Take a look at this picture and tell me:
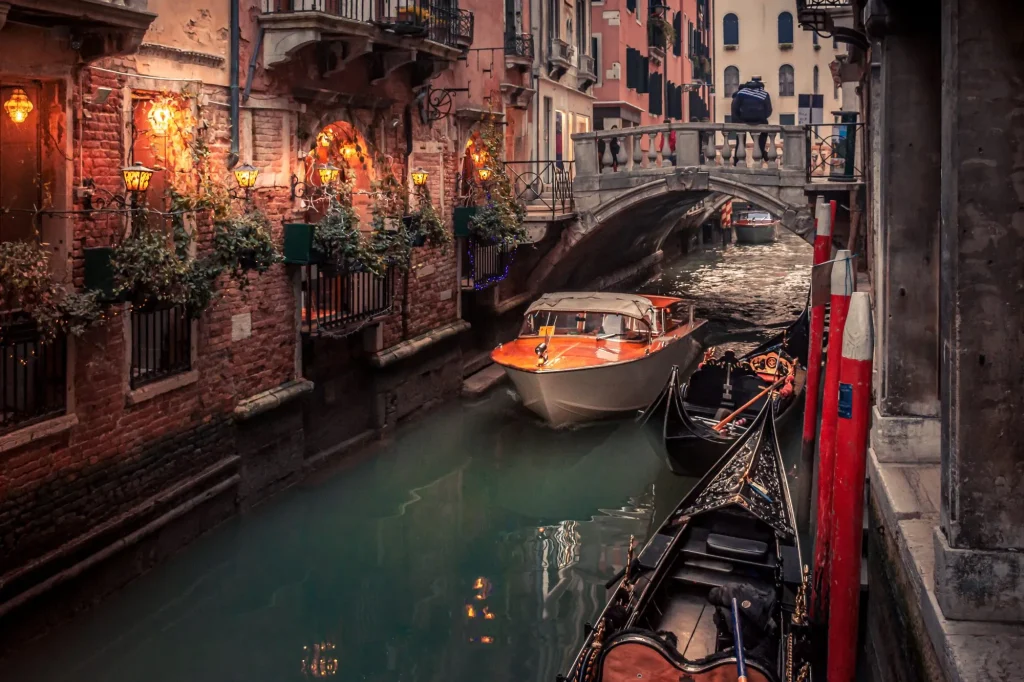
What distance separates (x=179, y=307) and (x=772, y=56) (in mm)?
30661

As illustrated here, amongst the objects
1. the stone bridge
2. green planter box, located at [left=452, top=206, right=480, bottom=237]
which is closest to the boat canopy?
green planter box, located at [left=452, top=206, right=480, bottom=237]

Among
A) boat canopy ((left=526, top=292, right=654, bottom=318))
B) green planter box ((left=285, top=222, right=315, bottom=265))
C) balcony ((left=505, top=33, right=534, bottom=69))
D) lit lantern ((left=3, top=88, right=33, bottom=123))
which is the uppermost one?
balcony ((left=505, top=33, right=534, bottom=69))

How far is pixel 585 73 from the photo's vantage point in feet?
55.7

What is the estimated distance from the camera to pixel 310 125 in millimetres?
8812

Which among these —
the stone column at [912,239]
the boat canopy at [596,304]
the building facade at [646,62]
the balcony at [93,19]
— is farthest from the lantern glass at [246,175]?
the building facade at [646,62]

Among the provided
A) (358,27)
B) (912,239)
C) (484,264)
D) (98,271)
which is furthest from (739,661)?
(484,264)

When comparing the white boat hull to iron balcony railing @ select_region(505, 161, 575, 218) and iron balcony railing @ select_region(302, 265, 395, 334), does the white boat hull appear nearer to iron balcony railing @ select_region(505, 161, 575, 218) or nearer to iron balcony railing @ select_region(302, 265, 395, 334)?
iron balcony railing @ select_region(302, 265, 395, 334)

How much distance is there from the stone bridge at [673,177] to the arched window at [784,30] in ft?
70.6

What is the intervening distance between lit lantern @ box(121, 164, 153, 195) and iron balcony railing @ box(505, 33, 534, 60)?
7.20 m

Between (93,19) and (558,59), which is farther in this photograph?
(558,59)

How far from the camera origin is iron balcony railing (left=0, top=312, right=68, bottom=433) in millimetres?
5883

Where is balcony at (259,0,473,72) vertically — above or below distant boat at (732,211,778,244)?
above

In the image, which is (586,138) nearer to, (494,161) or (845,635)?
(494,161)

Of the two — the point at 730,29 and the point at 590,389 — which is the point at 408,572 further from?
the point at 730,29
